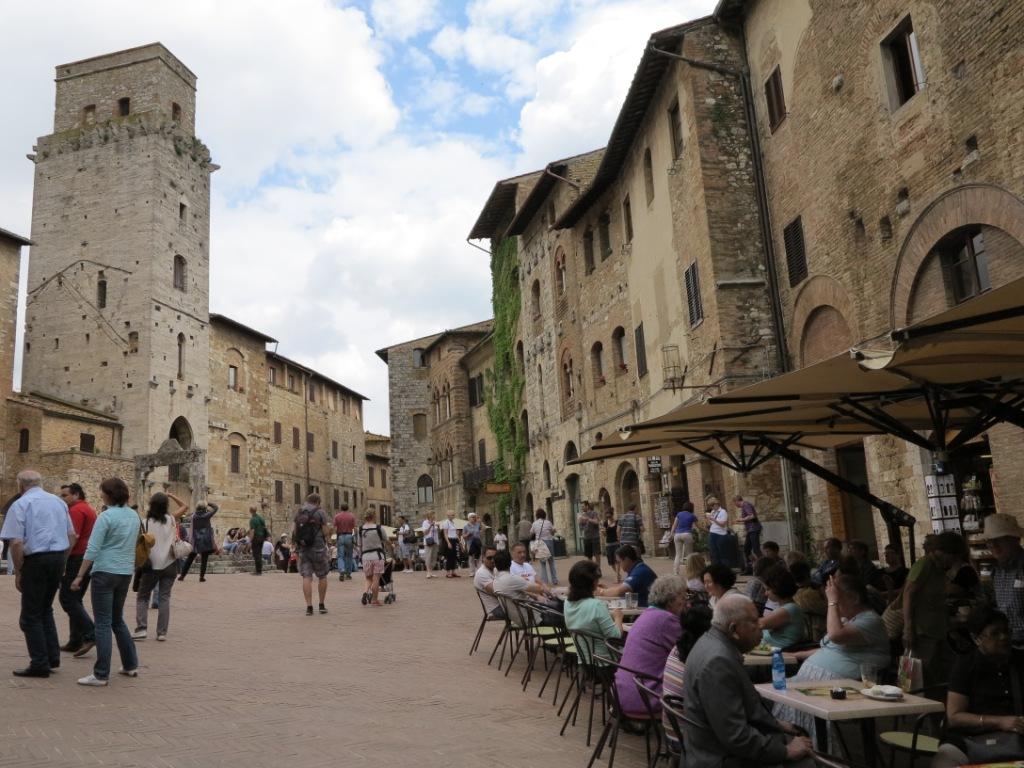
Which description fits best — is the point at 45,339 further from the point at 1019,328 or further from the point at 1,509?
the point at 1019,328

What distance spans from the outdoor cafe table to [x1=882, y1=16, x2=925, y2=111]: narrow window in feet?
32.3

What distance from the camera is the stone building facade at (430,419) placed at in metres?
42.0

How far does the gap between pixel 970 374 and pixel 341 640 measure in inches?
291

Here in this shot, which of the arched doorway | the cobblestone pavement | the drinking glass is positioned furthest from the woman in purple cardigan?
the arched doorway

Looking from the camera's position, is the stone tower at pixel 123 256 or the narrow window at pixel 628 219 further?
the stone tower at pixel 123 256

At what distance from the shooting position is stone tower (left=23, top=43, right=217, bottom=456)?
34.5 metres

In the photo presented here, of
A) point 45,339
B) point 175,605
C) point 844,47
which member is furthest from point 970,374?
point 45,339

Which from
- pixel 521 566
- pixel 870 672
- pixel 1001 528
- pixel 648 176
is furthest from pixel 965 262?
pixel 648 176

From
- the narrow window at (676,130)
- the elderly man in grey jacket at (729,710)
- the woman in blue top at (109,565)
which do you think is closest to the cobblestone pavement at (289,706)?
the woman in blue top at (109,565)

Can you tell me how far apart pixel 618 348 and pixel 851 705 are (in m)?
19.9

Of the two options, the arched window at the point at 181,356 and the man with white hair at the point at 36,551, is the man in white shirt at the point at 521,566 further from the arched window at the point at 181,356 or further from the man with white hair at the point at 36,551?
the arched window at the point at 181,356

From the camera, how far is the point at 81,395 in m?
34.5

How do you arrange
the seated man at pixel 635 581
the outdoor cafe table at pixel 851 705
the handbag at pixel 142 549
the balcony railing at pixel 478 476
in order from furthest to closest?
the balcony railing at pixel 478 476, the handbag at pixel 142 549, the seated man at pixel 635 581, the outdoor cafe table at pixel 851 705

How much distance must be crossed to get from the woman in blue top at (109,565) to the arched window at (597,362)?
18.8m
